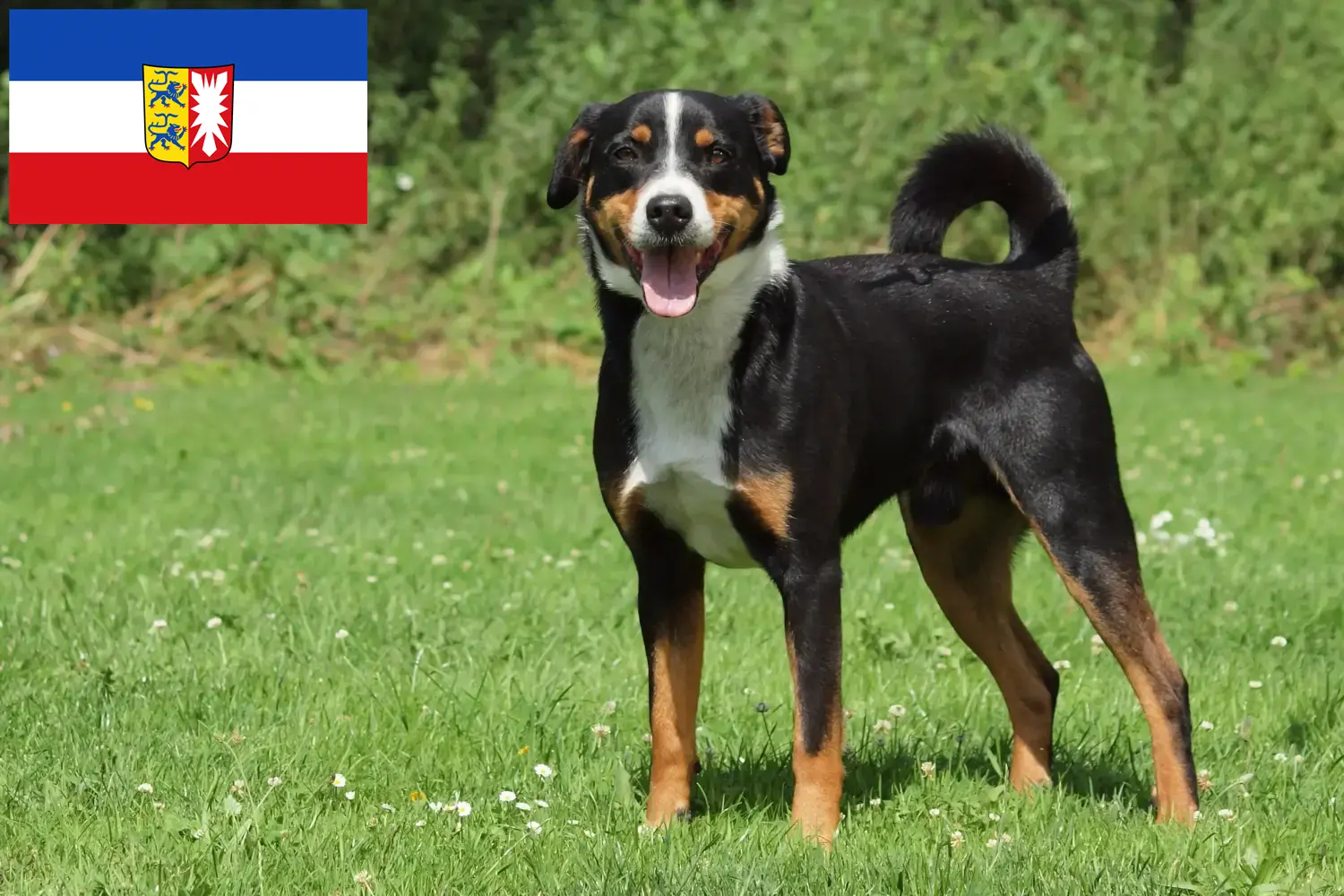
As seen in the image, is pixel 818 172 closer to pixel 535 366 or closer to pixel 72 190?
pixel 535 366

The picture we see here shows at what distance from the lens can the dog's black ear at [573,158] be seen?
14.0 ft

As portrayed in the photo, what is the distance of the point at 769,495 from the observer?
4.00 m

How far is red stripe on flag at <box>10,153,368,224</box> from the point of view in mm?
12961

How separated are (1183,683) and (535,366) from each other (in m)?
9.14

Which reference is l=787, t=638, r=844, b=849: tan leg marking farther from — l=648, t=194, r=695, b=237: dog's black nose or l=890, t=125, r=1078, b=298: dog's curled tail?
l=890, t=125, r=1078, b=298: dog's curled tail

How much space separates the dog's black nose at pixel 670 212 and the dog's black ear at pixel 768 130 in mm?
506

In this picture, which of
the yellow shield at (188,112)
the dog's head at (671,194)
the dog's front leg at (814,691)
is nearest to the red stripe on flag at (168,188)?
the yellow shield at (188,112)

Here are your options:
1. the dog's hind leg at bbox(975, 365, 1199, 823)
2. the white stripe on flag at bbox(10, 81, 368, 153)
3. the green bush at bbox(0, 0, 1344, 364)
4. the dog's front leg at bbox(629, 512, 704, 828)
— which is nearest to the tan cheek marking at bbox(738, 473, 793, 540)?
the dog's front leg at bbox(629, 512, 704, 828)

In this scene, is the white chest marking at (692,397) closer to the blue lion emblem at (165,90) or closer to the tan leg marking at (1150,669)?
the tan leg marking at (1150,669)

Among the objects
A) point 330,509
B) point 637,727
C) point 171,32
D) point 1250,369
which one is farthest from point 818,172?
point 637,727

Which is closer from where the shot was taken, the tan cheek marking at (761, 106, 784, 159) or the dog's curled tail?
the tan cheek marking at (761, 106, 784, 159)

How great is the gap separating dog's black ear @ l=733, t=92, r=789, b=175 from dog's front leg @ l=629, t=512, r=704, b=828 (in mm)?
958

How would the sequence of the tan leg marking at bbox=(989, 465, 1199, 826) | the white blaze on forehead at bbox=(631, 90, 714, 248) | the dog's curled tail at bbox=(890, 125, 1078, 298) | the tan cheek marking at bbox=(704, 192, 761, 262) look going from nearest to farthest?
the white blaze on forehead at bbox=(631, 90, 714, 248) < the tan cheek marking at bbox=(704, 192, 761, 262) < the tan leg marking at bbox=(989, 465, 1199, 826) < the dog's curled tail at bbox=(890, 125, 1078, 298)

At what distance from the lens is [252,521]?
25.5ft
